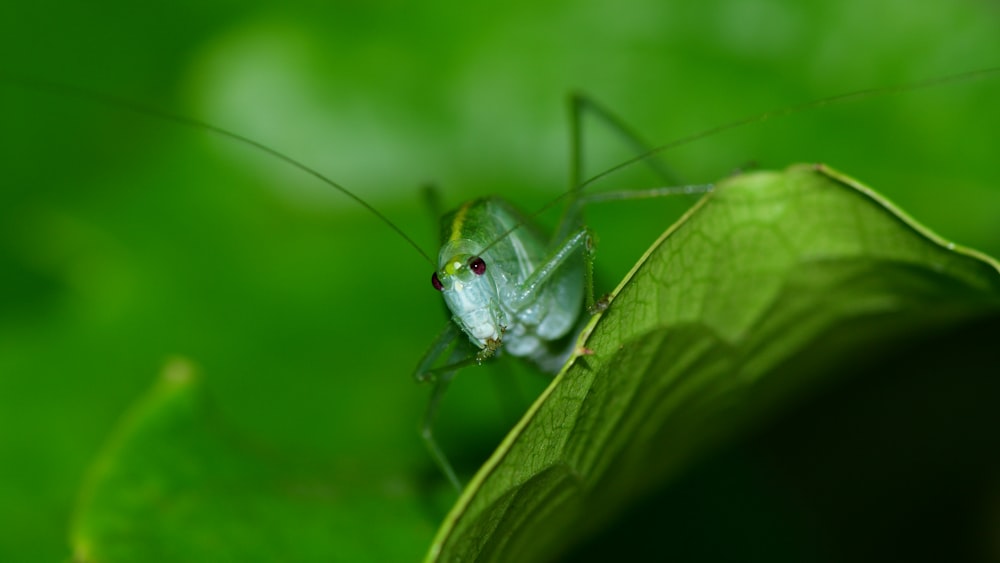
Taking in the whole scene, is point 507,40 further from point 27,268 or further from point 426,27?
point 27,268

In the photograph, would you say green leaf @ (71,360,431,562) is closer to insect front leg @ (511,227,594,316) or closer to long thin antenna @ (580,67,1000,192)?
insect front leg @ (511,227,594,316)

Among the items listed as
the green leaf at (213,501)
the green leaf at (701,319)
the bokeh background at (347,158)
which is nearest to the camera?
the green leaf at (701,319)

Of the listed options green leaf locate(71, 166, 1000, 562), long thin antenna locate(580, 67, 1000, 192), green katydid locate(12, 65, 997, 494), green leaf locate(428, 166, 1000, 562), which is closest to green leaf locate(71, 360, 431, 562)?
green leaf locate(71, 166, 1000, 562)

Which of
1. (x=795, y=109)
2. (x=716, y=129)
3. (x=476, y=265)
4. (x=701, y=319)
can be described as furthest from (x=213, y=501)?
(x=795, y=109)

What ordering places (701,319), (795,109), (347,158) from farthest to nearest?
(347,158), (795,109), (701,319)

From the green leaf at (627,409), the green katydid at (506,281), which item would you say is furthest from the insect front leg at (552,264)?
Result: the green leaf at (627,409)

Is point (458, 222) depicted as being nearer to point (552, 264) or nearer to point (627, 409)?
point (552, 264)

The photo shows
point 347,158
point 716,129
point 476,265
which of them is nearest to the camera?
point 716,129

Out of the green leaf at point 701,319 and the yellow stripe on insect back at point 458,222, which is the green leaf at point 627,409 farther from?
the yellow stripe on insect back at point 458,222
